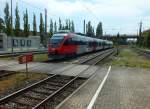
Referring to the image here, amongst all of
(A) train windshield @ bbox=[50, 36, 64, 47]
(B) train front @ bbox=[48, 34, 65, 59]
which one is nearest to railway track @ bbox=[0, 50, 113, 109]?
(B) train front @ bbox=[48, 34, 65, 59]

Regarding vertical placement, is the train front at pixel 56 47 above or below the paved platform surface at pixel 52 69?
above

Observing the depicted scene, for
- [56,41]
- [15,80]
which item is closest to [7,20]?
[56,41]

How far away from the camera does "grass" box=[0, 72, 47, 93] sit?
528 inches

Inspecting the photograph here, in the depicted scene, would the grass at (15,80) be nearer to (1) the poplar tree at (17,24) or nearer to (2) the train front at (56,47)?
(2) the train front at (56,47)

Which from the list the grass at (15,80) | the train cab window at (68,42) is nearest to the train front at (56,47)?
the train cab window at (68,42)

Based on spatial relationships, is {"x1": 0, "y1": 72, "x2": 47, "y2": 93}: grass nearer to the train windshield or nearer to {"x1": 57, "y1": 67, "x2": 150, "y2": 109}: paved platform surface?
{"x1": 57, "y1": 67, "x2": 150, "y2": 109}: paved platform surface

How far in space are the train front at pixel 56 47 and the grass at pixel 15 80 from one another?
13120mm

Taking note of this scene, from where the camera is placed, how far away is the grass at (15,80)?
13.4m

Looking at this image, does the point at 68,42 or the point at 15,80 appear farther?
the point at 68,42

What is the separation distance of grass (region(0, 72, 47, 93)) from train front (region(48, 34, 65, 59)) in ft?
43.0

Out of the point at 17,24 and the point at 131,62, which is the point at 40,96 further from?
the point at 17,24

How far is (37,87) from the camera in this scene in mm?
13719

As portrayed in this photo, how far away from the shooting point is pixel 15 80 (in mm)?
15188

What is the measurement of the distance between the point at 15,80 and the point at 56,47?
15957 millimetres
